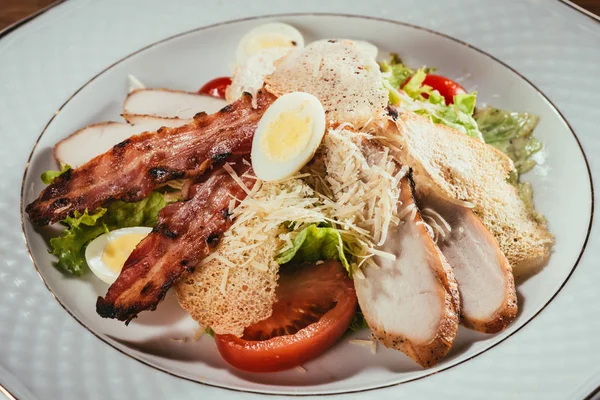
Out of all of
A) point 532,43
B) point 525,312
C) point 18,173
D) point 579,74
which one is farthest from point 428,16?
point 18,173

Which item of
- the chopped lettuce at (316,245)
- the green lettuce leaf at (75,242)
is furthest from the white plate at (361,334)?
the chopped lettuce at (316,245)

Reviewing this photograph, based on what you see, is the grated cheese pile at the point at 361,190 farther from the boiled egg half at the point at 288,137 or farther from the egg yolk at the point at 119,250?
the egg yolk at the point at 119,250

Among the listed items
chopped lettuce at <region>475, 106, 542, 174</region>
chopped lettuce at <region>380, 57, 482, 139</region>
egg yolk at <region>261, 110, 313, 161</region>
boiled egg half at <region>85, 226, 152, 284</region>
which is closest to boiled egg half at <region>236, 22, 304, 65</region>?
chopped lettuce at <region>380, 57, 482, 139</region>

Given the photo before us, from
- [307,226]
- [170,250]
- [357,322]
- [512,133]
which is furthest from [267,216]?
[512,133]

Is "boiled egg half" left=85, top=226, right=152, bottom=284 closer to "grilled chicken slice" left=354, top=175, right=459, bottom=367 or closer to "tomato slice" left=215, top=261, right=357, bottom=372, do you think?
"tomato slice" left=215, top=261, right=357, bottom=372

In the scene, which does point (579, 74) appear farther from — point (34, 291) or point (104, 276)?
point (34, 291)
